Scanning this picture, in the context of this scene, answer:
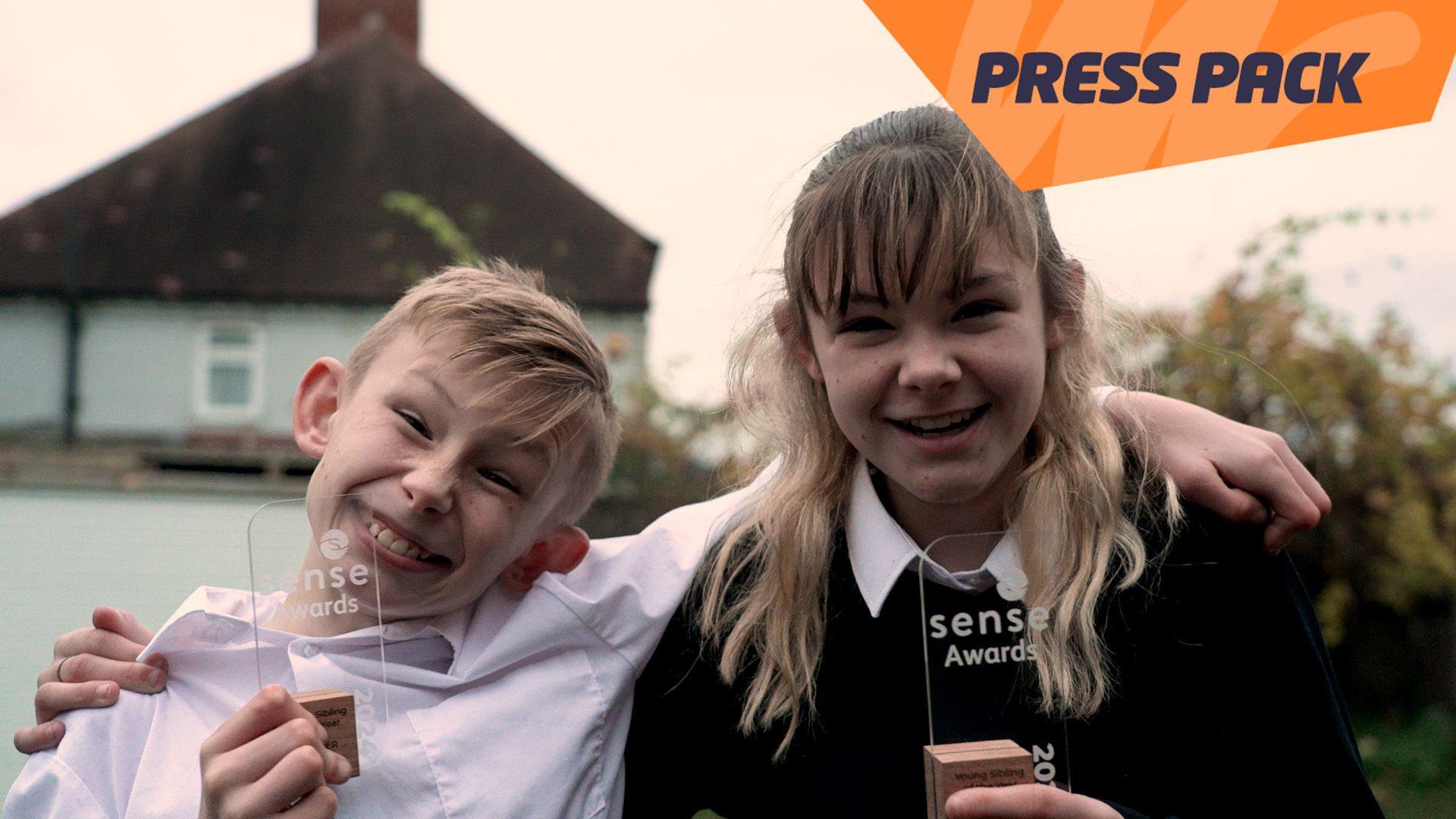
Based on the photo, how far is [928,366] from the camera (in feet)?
5.95

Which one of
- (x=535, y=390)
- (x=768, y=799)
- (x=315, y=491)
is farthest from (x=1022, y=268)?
(x=315, y=491)

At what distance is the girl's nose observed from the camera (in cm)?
181

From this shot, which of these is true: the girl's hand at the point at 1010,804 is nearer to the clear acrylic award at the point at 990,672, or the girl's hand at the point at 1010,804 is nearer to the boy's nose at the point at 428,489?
the clear acrylic award at the point at 990,672

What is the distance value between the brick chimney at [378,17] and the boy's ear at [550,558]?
12.0m

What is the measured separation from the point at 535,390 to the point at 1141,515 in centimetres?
94

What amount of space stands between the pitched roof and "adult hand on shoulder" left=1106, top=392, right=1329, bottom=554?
844 centimetres

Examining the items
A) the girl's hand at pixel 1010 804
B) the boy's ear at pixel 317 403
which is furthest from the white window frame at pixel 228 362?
the girl's hand at pixel 1010 804

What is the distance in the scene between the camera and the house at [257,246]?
10.5 meters

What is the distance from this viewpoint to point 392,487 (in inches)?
70.9

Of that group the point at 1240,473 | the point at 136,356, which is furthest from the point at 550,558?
the point at 136,356

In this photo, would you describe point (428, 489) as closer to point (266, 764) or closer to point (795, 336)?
point (266, 764)

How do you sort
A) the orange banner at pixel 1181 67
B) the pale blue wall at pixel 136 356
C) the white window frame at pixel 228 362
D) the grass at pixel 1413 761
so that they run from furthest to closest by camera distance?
the pale blue wall at pixel 136 356 → the white window frame at pixel 228 362 → the grass at pixel 1413 761 → the orange banner at pixel 1181 67

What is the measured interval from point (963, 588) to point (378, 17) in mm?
12557

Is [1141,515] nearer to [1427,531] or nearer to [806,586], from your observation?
[806,586]
